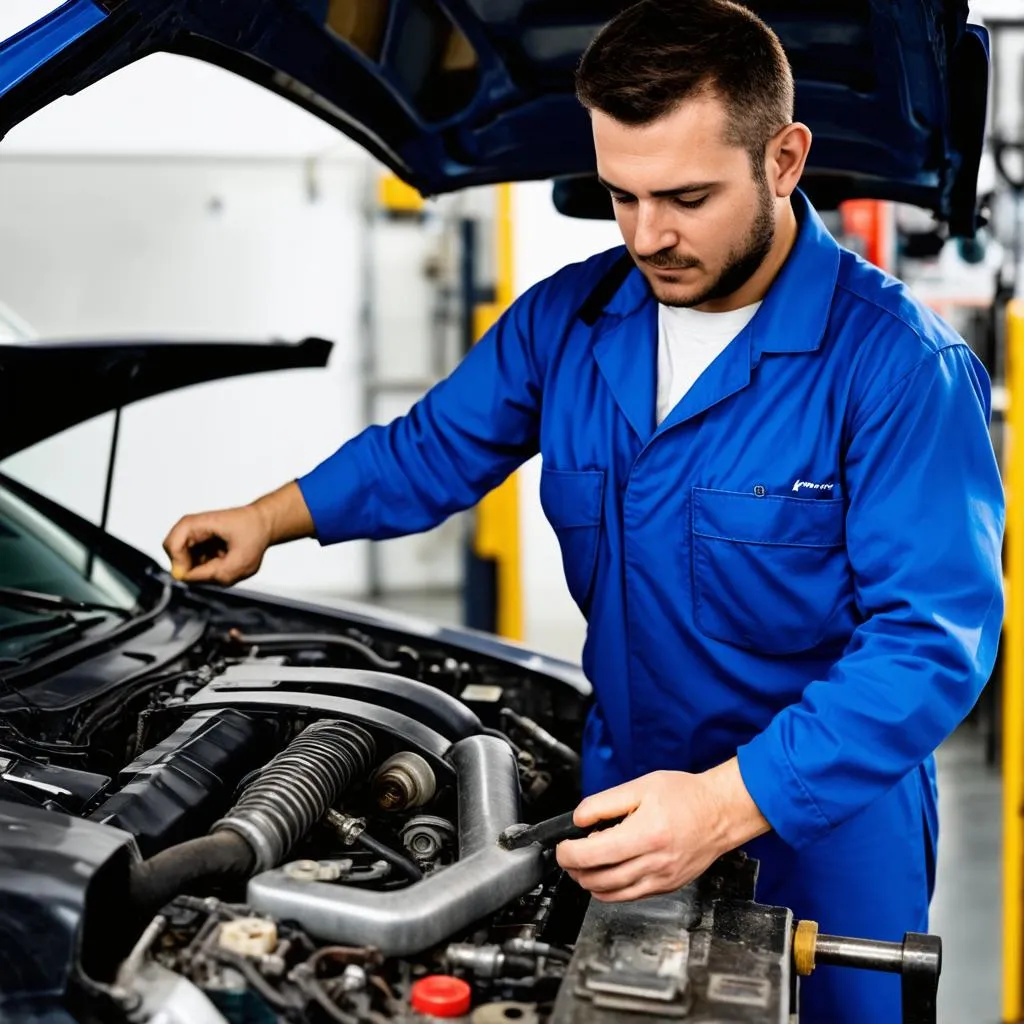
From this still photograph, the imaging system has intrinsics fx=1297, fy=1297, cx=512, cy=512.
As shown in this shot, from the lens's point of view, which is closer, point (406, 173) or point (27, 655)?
point (27, 655)

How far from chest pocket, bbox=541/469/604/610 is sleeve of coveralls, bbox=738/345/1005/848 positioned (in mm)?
341

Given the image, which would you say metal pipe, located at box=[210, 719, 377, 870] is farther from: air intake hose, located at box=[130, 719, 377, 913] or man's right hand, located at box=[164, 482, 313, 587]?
man's right hand, located at box=[164, 482, 313, 587]

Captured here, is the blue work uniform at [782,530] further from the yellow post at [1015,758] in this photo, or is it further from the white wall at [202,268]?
the white wall at [202,268]

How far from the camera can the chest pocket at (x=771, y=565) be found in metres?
1.54

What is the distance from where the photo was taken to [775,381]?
61.9 inches

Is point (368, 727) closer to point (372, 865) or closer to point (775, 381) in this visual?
point (372, 865)

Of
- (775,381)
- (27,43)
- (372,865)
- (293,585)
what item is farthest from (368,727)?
(293,585)

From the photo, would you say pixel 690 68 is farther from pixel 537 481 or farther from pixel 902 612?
pixel 537 481

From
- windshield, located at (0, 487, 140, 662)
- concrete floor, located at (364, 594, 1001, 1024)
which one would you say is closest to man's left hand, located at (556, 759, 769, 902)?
windshield, located at (0, 487, 140, 662)

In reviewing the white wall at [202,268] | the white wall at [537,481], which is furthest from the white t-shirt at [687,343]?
the white wall at [202,268]

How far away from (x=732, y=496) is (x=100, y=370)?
1.00 m

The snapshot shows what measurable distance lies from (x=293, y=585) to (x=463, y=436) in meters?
4.77

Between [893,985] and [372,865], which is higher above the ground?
[372,865]

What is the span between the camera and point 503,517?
466 centimetres
